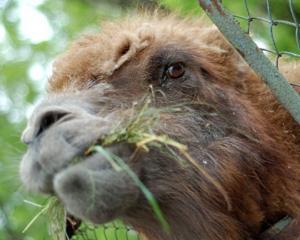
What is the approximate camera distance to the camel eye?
4.00 m

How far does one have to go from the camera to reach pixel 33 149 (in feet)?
11.4

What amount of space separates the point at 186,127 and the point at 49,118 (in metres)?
0.66

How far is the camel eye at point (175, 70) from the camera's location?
13.1ft

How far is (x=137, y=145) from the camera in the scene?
3379 millimetres

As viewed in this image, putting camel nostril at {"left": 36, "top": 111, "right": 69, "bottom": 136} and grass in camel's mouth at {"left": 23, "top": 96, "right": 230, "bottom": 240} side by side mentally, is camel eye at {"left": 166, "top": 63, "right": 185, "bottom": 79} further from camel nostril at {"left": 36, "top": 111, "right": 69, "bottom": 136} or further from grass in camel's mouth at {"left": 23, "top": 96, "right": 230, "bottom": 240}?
camel nostril at {"left": 36, "top": 111, "right": 69, "bottom": 136}

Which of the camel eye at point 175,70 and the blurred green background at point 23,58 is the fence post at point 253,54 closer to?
the camel eye at point 175,70

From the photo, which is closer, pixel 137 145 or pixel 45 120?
pixel 137 145

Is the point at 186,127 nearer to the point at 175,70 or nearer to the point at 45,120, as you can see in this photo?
the point at 175,70

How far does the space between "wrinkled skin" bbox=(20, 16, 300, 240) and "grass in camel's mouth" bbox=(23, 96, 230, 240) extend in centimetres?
4

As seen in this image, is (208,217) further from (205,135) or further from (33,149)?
(33,149)

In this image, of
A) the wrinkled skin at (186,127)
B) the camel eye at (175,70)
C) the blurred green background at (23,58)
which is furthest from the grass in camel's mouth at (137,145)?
the blurred green background at (23,58)

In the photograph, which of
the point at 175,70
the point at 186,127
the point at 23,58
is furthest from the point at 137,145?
the point at 23,58

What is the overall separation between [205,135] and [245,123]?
0.23 metres

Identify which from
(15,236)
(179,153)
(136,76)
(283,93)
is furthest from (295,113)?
(15,236)
